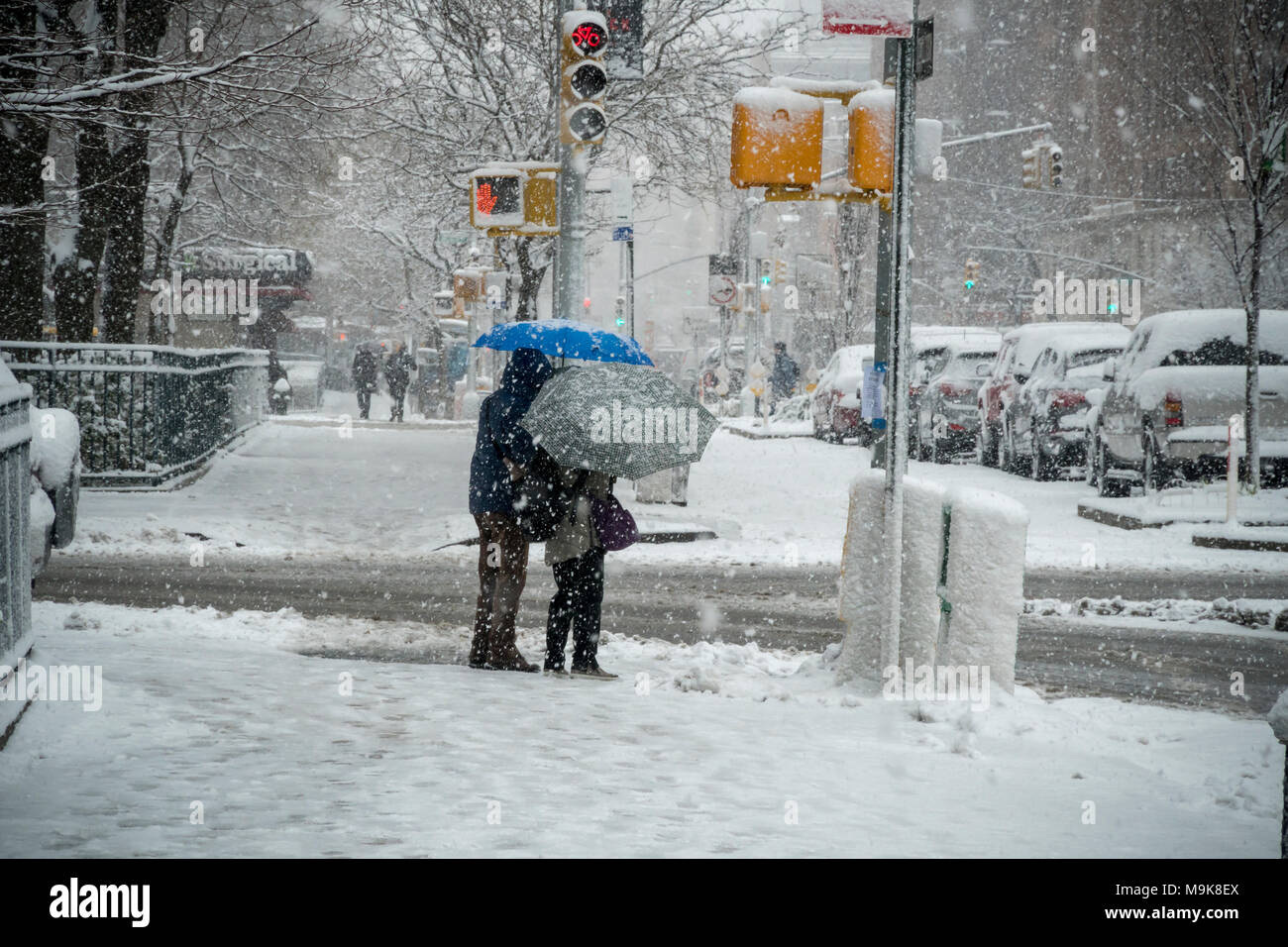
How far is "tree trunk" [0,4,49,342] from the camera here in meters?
15.6

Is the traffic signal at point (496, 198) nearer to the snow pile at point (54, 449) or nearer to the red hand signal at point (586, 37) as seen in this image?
the red hand signal at point (586, 37)

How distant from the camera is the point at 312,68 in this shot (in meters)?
13.5

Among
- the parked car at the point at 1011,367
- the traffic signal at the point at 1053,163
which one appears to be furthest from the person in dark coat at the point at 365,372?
the parked car at the point at 1011,367

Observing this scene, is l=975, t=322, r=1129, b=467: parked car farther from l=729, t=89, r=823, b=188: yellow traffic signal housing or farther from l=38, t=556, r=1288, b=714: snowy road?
l=729, t=89, r=823, b=188: yellow traffic signal housing

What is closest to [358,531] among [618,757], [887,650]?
[887,650]

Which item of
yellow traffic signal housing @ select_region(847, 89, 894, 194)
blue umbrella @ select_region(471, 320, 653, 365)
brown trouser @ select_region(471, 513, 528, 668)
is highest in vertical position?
yellow traffic signal housing @ select_region(847, 89, 894, 194)

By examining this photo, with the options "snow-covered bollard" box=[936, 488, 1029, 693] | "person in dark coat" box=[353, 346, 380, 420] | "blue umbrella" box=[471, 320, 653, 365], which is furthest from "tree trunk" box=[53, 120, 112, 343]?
"person in dark coat" box=[353, 346, 380, 420]

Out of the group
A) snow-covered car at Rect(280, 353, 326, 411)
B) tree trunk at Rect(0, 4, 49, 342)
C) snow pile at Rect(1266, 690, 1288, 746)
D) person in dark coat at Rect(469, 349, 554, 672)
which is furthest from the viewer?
snow-covered car at Rect(280, 353, 326, 411)

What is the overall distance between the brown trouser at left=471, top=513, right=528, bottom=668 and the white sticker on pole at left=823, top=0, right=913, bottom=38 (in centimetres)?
293

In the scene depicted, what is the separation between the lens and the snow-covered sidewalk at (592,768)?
178 inches

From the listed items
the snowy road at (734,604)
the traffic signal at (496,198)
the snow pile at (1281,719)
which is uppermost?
the traffic signal at (496,198)

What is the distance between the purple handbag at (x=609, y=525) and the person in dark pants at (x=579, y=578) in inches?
0.9

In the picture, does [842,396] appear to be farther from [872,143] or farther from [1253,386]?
[872,143]

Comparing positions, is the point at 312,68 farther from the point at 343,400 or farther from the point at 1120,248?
the point at 1120,248
